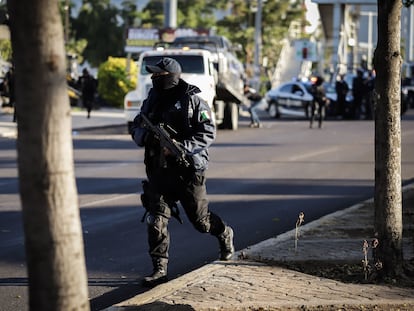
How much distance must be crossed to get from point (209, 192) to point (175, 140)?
7080 millimetres

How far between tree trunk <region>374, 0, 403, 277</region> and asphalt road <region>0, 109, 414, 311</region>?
6.28 feet

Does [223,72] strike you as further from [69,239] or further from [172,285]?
[69,239]

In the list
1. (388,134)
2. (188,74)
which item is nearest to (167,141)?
(388,134)

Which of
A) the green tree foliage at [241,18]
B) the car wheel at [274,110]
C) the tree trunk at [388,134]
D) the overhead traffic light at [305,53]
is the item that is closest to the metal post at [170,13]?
the car wheel at [274,110]

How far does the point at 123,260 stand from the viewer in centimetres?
902

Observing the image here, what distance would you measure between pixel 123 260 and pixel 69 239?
517 cm

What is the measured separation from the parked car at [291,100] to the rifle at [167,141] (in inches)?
1168

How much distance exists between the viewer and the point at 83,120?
3375 cm

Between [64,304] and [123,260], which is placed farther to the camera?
[123,260]

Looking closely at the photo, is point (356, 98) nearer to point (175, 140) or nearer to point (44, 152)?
point (175, 140)

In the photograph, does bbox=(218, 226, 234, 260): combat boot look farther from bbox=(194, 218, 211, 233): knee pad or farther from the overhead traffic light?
the overhead traffic light

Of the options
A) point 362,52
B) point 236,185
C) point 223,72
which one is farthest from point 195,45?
point 362,52

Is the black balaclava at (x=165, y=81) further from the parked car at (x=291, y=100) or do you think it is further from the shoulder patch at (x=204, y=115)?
the parked car at (x=291, y=100)

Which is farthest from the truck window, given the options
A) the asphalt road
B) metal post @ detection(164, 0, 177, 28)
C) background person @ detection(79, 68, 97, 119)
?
metal post @ detection(164, 0, 177, 28)
